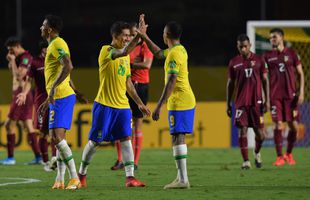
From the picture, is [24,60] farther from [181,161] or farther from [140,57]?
[181,161]

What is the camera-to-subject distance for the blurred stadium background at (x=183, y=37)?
19.9 metres

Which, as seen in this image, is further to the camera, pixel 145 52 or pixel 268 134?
pixel 268 134

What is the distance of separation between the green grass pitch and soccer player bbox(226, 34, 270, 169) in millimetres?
539

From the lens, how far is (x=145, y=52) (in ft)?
45.1

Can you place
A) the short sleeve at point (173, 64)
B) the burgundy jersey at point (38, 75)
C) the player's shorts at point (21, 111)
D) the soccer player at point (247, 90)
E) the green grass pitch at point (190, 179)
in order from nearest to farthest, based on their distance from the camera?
1. the green grass pitch at point (190, 179)
2. the short sleeve at point (173, 64)
3. the burgundy jersey at point (38, 75)
4. the soccer player at point (247, 90)
5. the player's shorts at point (21, 111)

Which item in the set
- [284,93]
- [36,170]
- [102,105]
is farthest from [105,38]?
[102,105]

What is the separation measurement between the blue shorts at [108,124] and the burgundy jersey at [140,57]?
294 cm

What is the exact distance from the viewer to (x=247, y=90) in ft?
47.0

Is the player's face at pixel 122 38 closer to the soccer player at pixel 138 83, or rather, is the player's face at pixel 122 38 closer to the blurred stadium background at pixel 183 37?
the soccer player at pixel 138 83

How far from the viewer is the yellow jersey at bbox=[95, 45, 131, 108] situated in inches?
426

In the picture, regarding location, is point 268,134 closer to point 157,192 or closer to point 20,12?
point 20,12

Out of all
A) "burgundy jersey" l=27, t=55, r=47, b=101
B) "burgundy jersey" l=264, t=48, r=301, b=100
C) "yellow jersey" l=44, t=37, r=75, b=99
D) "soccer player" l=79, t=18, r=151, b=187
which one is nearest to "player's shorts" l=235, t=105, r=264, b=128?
"burgundy jersey" l=264, t=48, r=301, b=100

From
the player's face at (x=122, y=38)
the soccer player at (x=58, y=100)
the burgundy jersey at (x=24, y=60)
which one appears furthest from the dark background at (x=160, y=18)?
the soccer player at (x=58, y=100)

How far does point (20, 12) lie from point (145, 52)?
8.88 metres
